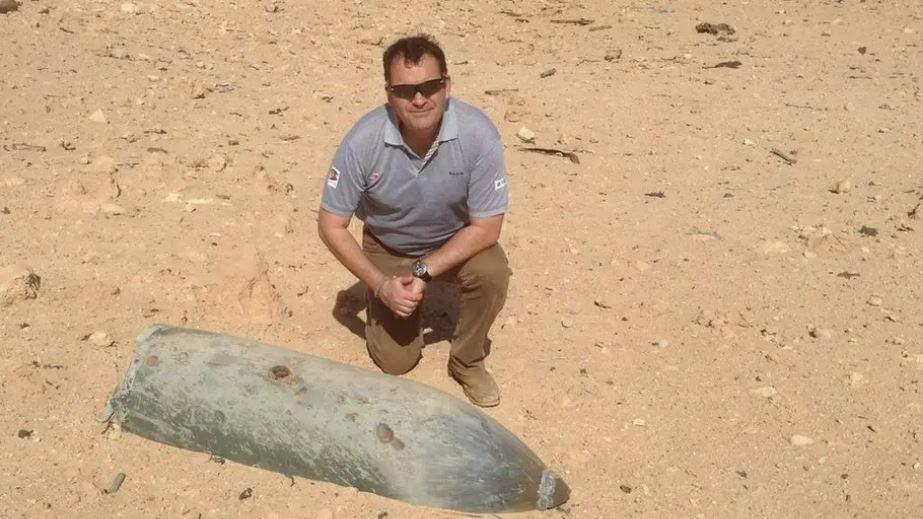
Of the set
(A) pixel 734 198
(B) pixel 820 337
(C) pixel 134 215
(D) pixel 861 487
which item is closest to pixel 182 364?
(C) pixel 134 215

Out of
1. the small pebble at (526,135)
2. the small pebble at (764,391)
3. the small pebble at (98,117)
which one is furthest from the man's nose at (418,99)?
the small pebble at (98,117)

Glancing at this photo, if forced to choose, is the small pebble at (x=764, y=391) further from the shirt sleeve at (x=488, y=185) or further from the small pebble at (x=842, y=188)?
the small pebble at (x=842, y=188)

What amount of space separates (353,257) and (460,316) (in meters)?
0.53

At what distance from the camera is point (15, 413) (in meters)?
3.18

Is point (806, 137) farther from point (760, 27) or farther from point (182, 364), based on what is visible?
point (182, 364)

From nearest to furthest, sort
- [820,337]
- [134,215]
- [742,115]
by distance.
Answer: [820,337] < [134,215] < [742,115]

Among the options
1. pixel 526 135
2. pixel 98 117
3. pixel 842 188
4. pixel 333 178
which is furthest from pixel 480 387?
pixel 98 117

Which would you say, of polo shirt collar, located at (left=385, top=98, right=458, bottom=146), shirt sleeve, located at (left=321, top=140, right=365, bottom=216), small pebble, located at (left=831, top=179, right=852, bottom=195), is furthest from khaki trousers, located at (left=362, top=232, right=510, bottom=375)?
small pebble, located at (left=831, top=179, right=852, bottom=195)

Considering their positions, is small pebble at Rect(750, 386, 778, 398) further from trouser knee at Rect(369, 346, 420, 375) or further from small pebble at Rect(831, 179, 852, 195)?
small pebble at Rect(831, 179, 852, 195)

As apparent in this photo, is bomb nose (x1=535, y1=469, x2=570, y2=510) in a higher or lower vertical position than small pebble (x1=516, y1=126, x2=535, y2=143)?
lower

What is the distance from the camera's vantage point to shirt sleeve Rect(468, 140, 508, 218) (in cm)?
321

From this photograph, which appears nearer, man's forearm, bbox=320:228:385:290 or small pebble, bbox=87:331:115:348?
man's forearm, bbox=320:228:385:290

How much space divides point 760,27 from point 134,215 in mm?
6331

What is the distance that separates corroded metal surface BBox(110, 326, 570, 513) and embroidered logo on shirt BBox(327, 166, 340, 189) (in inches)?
25.0
